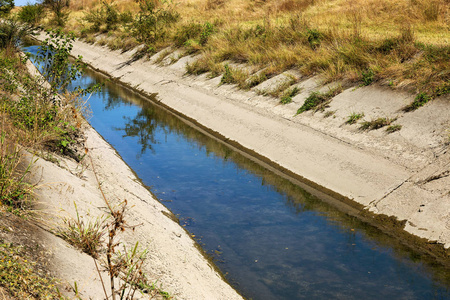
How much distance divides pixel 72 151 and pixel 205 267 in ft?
11.7

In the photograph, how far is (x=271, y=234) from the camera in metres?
7.44

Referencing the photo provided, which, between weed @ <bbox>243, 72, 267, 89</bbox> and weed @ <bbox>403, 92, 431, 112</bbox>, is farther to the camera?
weed @ <bbox>243, 72, 267, 89</bbox>

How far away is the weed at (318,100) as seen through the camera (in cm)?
1157

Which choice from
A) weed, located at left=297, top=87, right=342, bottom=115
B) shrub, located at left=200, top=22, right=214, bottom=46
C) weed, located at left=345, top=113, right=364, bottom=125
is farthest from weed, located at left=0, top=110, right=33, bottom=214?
shrub, located at left=200, top=22, right=214, bottom=46

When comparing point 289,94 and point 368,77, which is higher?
point 368,77

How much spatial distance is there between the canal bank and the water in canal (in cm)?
52

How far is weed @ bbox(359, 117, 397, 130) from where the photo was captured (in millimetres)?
9680

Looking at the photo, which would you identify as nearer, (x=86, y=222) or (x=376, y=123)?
(x=86, y=222)

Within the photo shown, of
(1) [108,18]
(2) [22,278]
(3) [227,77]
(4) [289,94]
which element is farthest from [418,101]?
(1) [108,18]

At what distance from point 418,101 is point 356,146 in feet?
5.42

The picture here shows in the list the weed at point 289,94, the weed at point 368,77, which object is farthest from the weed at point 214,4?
the weed at point 368,77

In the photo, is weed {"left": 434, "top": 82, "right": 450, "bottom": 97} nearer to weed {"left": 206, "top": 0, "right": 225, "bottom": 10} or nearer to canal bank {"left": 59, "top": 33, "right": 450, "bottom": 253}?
canal bank {"left": 59, "top": 33, "right": 450, "bottom": 253}

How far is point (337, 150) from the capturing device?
31.7 feet

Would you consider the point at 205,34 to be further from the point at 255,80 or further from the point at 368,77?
the point at 368,77
